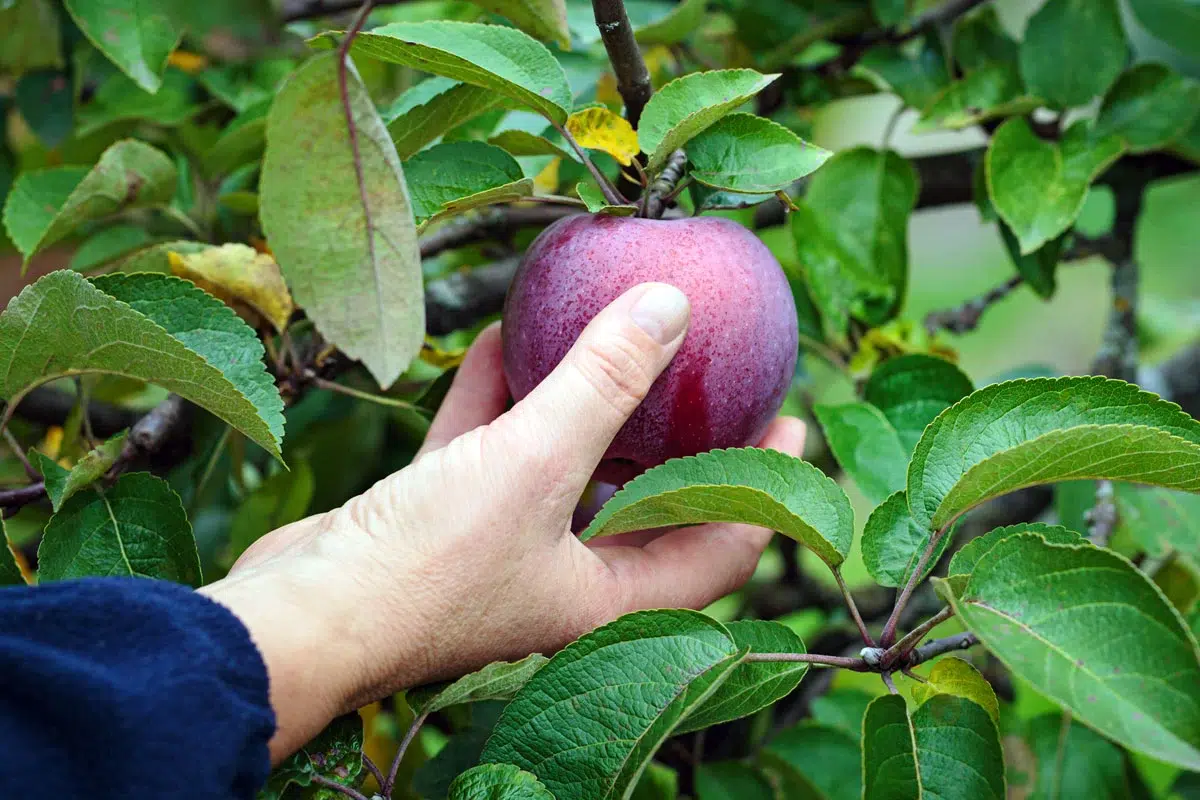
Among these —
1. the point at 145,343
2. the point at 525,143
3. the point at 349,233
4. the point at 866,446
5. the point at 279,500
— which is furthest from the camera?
the point at 279,500

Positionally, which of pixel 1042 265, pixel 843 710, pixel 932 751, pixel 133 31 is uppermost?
pixel 133 31

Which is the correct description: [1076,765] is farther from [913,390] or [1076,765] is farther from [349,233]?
[349,233]

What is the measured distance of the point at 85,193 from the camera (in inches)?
32.6

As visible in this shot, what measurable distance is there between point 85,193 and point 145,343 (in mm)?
331

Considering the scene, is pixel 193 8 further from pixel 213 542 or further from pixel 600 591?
pixel 600 591

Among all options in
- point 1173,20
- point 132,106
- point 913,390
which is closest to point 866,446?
point 913,390

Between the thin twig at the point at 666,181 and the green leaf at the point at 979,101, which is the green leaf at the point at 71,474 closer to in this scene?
the thin twig at the point at 666,181

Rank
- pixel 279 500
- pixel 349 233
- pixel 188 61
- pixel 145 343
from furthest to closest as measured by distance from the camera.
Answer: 1. pixel 188 61
2. pixel 279 500
3. pixel 145 343
4. pixel 349 233

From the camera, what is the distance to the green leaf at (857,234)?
959 millimetres

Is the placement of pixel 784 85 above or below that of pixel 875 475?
above

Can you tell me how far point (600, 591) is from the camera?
0.65m

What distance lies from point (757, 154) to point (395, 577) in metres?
0.33

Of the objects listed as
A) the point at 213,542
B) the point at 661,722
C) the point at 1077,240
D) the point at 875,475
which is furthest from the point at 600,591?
the point at 1077,240

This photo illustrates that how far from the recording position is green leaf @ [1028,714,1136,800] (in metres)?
0.89
